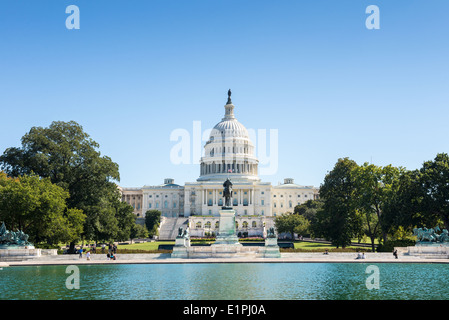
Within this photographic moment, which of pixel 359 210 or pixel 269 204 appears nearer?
pixel 359 210

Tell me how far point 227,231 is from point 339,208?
48.9 feet

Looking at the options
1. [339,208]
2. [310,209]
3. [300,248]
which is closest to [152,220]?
[310,209]

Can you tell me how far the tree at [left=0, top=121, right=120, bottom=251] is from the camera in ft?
148

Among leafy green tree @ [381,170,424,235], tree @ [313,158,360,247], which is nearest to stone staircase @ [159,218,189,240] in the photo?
tree @ [313,158,360,247]

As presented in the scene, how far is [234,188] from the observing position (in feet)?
430

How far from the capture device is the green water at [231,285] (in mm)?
17250

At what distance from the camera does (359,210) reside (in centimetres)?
5034

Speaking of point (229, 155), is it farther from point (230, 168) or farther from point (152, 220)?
point (152, 220)

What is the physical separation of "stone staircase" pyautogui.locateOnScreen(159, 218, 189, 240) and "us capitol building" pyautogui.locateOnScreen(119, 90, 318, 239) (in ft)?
46.5

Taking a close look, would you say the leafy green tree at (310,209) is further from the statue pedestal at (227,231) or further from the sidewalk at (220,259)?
the sidewalk at (220,259)

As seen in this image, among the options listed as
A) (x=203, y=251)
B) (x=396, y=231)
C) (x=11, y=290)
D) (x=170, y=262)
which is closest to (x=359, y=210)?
(x=396, y=231)
